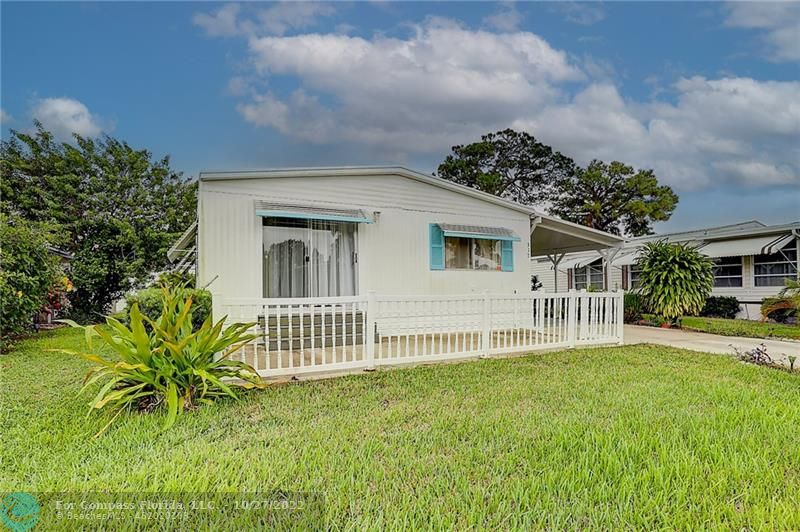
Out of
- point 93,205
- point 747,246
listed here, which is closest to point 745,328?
point 747,246

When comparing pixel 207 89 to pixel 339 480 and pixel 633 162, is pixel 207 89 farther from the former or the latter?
pixel 633 162

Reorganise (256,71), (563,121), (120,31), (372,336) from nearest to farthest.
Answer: (372,336), (120,31), (256,71), (563,121)

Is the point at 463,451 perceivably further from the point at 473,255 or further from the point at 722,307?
the point at 722,307

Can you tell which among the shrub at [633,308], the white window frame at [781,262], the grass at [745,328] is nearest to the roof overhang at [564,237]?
the shrub at [633,308]

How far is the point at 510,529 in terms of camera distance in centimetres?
211

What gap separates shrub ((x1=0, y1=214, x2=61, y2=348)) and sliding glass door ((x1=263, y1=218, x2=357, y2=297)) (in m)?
4.79

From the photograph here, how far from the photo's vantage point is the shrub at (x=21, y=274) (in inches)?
314

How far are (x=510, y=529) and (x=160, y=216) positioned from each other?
19.0 m

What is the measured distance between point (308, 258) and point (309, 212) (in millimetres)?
966

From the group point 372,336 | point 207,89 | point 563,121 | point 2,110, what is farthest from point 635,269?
point 2,110

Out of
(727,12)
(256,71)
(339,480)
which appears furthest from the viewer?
(256,71)

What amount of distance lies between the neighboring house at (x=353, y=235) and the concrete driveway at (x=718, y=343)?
3.11 meters

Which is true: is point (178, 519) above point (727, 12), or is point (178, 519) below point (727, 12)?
below

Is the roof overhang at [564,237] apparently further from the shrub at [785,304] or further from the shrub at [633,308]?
the shrub at [785,304]
